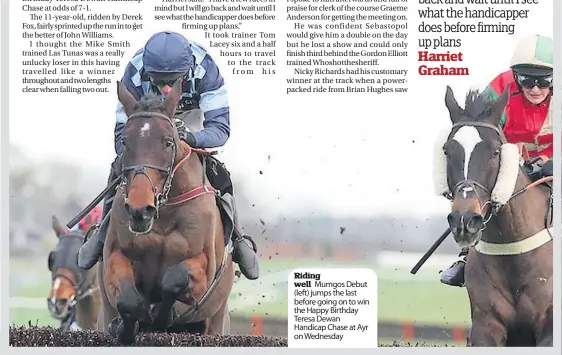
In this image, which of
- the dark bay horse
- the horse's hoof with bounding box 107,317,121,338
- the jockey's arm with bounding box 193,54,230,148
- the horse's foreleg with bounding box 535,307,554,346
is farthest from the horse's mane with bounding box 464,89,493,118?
the horse's hoof with bounding box 107,317,121,338

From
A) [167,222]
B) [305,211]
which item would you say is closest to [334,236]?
[305,211]

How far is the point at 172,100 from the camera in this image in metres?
7.40

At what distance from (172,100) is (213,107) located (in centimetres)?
72

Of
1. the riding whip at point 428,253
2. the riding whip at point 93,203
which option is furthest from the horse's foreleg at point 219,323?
the riding whip at point 428,253

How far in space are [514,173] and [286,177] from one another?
Result: 6.31 ft

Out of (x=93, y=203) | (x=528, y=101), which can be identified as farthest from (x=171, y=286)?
(x=528, y=101)

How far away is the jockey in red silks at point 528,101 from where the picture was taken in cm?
800

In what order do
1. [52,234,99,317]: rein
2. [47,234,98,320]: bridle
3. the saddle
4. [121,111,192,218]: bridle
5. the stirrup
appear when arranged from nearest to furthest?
[121,111,192,218]: bridle < the saddle < the stirrup < [47,234,98,320]: bridle < [52,234,99,317]: rein

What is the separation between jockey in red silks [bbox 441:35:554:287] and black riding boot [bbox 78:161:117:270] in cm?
249

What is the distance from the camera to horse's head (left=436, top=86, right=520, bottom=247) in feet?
22.7

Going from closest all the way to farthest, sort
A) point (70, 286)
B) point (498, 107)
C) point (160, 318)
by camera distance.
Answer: point (498, 107) < point (160, 318) < point (70, 286)

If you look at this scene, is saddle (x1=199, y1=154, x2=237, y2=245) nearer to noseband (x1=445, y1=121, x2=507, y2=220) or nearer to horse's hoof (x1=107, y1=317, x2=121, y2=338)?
horse's hoof (x1=107, y1=317, x2=121, y2=338)

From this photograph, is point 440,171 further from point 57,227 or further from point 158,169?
point 57,227

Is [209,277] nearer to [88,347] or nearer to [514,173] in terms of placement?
[88,347]
